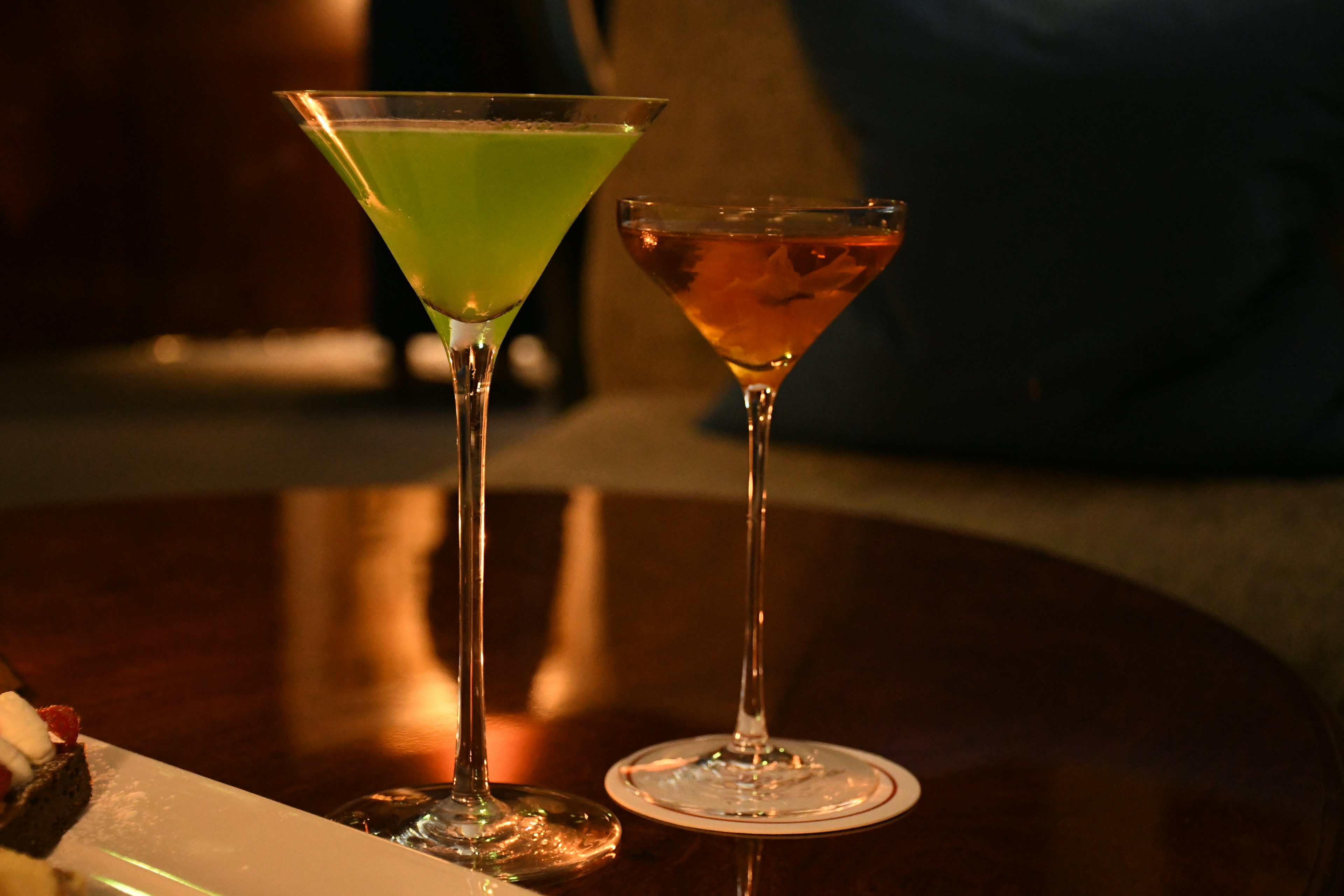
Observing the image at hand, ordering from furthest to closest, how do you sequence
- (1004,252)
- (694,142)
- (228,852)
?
(694,142) → (1004,252) → (228,852)

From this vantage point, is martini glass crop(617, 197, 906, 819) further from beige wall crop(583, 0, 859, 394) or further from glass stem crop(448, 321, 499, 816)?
beige wall crop(583, 0, 859, 394)

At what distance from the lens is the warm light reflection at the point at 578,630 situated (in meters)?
0.85

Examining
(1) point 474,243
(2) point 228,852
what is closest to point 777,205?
(1) point 474,243

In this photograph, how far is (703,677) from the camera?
91cm

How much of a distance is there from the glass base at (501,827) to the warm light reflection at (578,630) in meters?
0.08

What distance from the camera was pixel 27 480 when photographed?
150 inches

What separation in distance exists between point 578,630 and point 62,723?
1.32 ft

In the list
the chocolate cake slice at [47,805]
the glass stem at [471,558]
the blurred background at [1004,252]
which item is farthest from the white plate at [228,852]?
the blurred background at [1004,252]

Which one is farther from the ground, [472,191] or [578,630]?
[472,191]

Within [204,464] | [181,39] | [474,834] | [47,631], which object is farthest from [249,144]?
[474,834]

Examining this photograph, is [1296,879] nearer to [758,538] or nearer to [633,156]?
[758,538]

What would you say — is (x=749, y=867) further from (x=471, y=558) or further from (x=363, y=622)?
(x=363, y=622)

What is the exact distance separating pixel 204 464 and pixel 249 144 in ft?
6.19

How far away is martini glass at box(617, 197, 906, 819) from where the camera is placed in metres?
0.73
